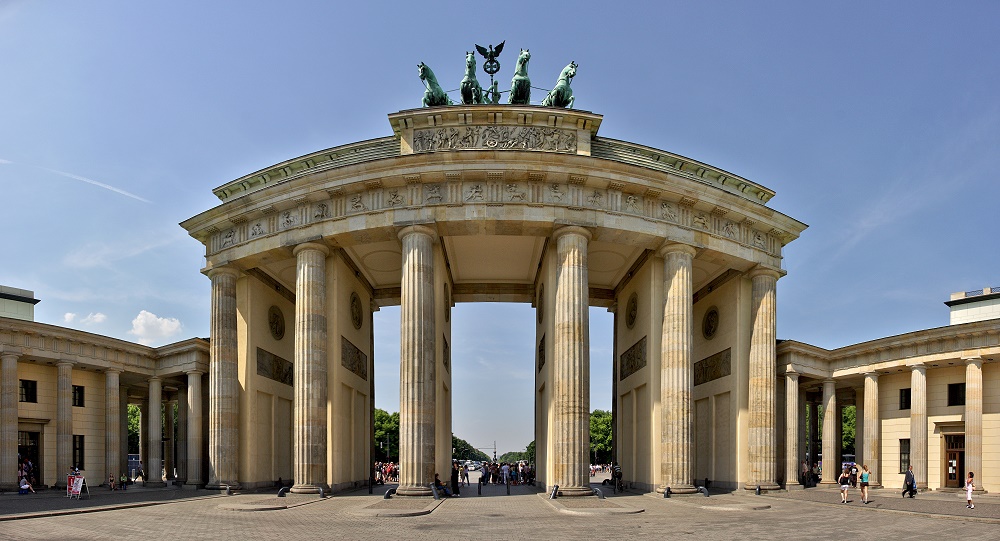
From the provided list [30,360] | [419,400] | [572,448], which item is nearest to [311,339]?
[419,400]

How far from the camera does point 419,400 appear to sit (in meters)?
29.5

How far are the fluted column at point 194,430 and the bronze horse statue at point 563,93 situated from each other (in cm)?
2410

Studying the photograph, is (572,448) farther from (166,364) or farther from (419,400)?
(166,364)

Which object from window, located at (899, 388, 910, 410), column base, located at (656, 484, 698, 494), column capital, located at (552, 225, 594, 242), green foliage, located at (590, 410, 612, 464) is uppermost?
column capital, located at (552, 225, 594, 242)

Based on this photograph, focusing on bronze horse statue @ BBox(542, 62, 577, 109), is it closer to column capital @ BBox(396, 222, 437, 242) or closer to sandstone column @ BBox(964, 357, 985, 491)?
column capital @ BBox(396, 222, 437, 242)

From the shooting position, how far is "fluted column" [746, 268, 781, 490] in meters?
33.9

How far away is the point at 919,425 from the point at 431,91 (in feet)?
96.1

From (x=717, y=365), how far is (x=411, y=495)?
17.9 m

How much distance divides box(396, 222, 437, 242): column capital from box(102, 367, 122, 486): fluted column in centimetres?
1992

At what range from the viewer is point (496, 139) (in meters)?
32.2

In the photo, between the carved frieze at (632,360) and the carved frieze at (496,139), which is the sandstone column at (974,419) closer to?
the carved frieze at (632,360)

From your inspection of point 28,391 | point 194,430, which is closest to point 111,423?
point 28,391

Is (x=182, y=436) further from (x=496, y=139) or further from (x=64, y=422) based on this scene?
(x=496, y=139)

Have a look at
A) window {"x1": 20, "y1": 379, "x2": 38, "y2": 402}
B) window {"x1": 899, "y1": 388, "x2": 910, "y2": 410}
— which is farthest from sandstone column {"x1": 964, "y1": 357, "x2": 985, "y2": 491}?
window {"x1": 20, "y1": 379, "x2": 38, "y2": 402}
